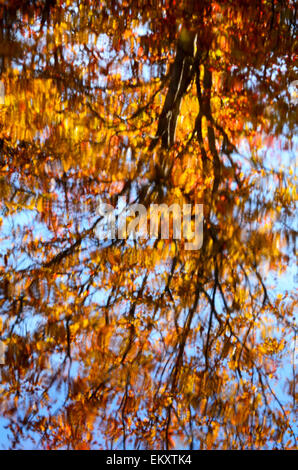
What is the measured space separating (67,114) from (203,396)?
3.22 metres

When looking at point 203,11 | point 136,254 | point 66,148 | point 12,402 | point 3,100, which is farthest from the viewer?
point 203,11

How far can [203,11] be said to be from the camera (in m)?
5.85

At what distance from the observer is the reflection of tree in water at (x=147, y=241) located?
269 centimetres

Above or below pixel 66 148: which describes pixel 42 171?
below

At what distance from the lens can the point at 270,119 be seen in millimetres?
4984

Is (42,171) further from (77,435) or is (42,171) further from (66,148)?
(77,435)

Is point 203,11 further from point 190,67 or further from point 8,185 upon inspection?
point 8,185

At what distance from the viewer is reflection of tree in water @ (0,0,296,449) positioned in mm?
2688

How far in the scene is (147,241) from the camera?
367cm
